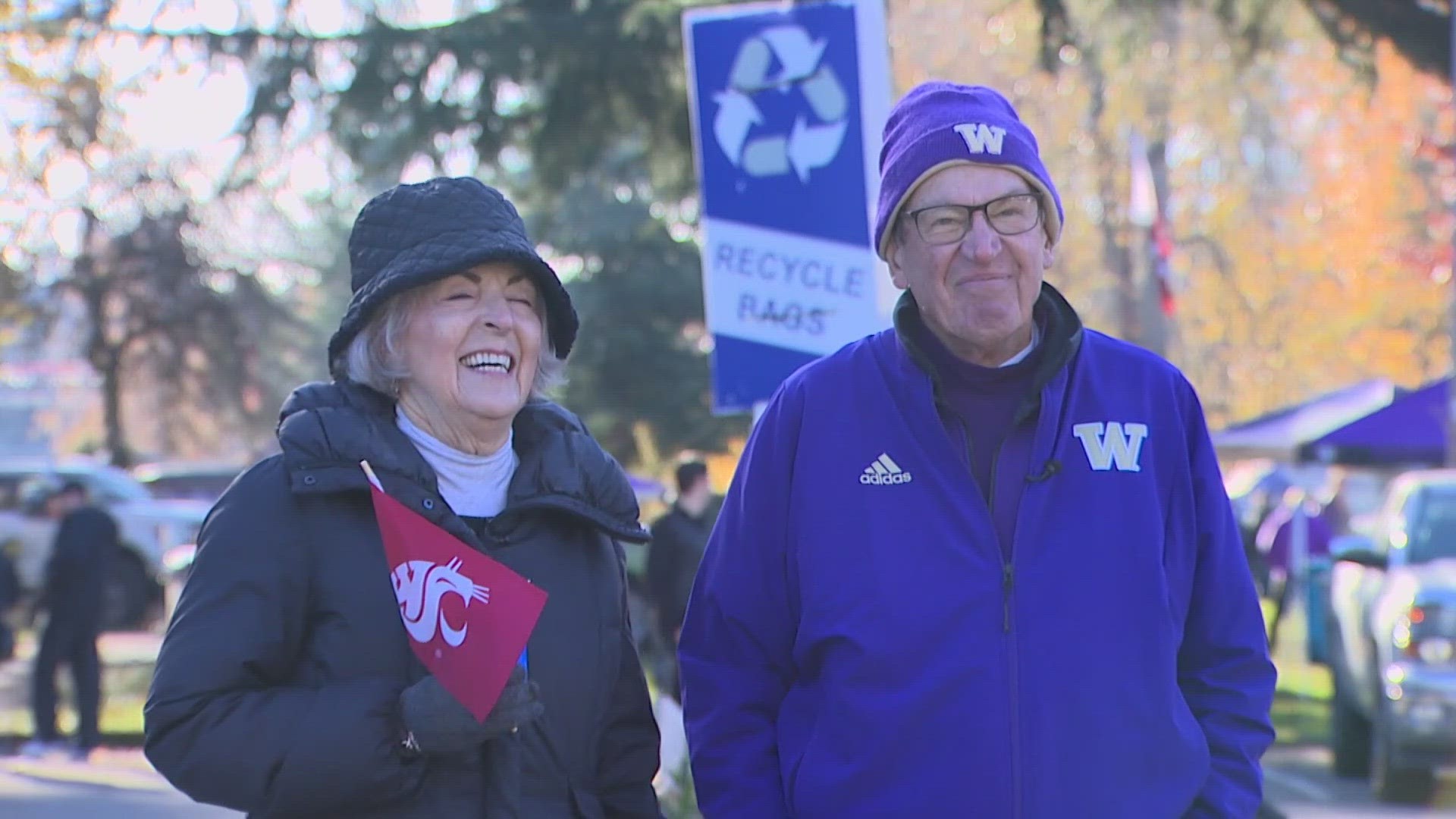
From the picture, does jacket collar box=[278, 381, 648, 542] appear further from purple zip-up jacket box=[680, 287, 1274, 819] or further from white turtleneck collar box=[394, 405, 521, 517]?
purple zip-up jacket box=[680, 287, 1274, 819]

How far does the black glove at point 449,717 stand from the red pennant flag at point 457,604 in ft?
0.08

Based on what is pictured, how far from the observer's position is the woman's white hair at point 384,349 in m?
3.15

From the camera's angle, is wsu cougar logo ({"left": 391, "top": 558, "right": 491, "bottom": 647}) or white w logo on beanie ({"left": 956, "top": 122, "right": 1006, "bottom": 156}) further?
white w logo on beanie ({"left": 956, "top": 122, "right": 1006, "bottom": 156})

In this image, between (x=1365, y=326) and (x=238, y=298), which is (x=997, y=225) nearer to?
(x=238, y=298)

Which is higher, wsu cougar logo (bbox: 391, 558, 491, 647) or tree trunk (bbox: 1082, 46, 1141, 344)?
tree trunk (bbox: 1082, 46, 1141, 344)

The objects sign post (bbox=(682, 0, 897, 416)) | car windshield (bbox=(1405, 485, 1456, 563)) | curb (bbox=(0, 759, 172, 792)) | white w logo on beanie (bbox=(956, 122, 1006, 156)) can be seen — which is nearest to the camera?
white w logo on beanie (bbox=(956, 122, 1006, 156))

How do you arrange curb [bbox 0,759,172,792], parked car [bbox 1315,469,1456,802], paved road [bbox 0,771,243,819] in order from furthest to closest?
curb [bbox 0,759,172,792]
paved road [bbox 0,771,243,819]
parked car [bbox 1315,469,1456,802]

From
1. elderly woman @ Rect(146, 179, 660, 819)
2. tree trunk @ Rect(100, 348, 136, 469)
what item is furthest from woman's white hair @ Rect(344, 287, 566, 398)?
tree trunk @ Rect(100, 348, 136, 469)

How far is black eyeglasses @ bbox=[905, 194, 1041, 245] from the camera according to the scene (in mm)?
3148

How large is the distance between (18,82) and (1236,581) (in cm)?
1079

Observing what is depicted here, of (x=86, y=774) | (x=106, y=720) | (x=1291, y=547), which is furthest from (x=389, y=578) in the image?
(x=1291, y=547)

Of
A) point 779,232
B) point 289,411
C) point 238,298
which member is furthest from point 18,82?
point 238,298

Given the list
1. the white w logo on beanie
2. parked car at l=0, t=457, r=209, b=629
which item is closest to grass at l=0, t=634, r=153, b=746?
parked car at l=0, t=457, r=209, b=629

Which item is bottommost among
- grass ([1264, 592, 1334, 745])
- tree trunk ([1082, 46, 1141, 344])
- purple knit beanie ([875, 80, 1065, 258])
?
grass ([1264, 592, 1334, 745])
